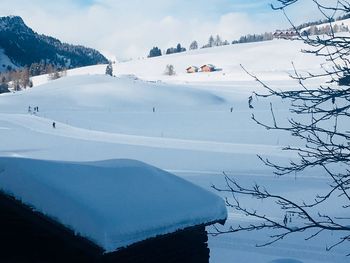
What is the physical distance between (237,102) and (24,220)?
54590mm

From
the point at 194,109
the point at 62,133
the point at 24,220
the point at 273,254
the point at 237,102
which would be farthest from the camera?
the point at 237,102

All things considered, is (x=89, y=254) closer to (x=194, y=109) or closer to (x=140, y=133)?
(x=140, y=133)

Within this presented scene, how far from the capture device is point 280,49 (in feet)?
420

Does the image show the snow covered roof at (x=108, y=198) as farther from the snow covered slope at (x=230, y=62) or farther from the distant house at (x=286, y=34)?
the snow covered slope at (x=230, y=62)

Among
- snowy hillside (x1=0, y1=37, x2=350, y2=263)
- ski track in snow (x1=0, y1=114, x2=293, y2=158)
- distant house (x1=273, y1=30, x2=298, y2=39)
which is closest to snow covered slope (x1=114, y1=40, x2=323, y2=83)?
snowy hillside (x1=0, y1=37, x2=350, y2=263)

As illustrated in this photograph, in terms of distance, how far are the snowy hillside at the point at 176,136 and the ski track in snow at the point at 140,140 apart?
6 centimetres

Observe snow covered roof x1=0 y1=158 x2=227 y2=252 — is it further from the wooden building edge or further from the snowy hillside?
the snowy hillside

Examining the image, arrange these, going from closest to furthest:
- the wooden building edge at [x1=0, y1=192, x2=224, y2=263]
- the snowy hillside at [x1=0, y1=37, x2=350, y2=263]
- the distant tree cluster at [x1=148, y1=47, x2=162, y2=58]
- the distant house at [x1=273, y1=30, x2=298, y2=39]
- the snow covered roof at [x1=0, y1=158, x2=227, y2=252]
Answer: the distant house at [x1=273, y1=30, x2=298, y2=39] → the snow covered roof at [x1=0, y1=158, x2=227, y2=252] → the wooden building edge at [x1=0, y1=192, x2=224, y2=263] → the snowy hillside at [x1=0, y1=37, x2=350, y2=263] → the distant tree cluster at [x1=148, y1=47, x2=162, y2=58]

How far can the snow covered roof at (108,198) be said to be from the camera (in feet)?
15.1

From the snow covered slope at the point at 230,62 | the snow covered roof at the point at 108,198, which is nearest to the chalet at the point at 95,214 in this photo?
the snow covered roof at the point at 108,198

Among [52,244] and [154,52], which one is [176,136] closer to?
[52,244]

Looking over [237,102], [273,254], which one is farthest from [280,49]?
[273,254]

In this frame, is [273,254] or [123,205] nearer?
[123,205]

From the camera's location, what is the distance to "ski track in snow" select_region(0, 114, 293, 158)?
2903 cm
